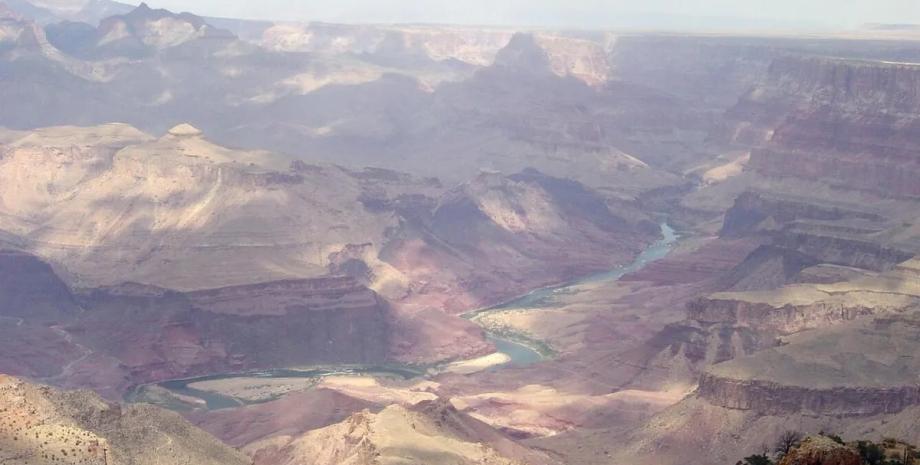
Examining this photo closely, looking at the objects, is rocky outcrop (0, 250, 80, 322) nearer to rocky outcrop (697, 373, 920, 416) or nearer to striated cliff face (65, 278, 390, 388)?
striated cliff face (65, 278, 390, 388)

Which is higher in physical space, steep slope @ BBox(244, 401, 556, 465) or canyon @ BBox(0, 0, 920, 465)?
steep slope @ BBox(244, 401, 556, 465)

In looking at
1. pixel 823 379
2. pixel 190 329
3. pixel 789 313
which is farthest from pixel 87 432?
pixel 190 329

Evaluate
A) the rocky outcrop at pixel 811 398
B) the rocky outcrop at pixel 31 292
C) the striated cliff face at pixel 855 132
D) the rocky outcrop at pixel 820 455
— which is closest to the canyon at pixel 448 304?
the rocky outcrop at pixel 811 398

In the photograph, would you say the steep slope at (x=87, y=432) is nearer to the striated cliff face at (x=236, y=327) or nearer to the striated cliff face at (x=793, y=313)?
the striated cliff face at (x=793, y=313)

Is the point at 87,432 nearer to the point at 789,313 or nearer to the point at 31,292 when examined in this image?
the point at 789,313

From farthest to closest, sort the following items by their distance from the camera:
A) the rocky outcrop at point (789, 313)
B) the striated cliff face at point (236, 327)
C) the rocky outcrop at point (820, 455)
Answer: the striated cliff face at point (236, 327) < the rocky outcrop at point (789, 313) < the rocky outcrop at point (820, 455)

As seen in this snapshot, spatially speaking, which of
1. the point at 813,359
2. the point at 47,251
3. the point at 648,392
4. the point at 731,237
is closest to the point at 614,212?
the point at 731,237

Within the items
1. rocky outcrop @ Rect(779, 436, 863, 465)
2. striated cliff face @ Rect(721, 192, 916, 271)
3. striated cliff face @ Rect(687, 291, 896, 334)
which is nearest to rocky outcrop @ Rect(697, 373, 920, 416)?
striated cliff face @ Rect(687, 291, 896, 334)
